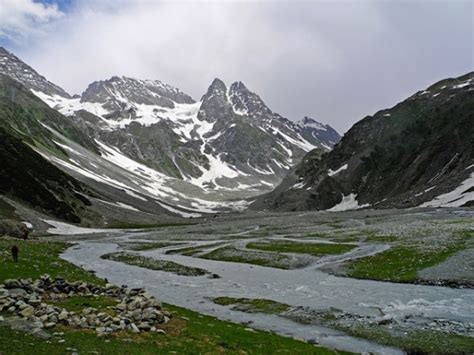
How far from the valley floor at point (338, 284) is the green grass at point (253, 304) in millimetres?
90

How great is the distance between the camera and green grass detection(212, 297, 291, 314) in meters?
38.6

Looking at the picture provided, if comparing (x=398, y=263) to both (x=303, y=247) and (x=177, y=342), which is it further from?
(x=177, y=342)

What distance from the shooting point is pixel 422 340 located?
29.1 metres

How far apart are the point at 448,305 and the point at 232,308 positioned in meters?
18.3

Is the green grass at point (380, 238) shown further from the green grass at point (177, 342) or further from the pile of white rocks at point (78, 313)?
the pile of white rocks at point (78, 313)

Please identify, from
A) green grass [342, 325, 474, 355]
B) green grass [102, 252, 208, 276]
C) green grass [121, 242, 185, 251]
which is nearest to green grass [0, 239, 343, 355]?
green grass [342, 325, 474, 355]

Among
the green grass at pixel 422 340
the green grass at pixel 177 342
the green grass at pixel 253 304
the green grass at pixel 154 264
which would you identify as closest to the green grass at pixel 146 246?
the green grass at pixel 154 264

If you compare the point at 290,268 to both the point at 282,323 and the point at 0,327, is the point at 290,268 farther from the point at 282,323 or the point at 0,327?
the point at 0,327

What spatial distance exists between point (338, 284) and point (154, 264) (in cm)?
3048

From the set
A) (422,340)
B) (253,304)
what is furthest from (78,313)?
(422,340)

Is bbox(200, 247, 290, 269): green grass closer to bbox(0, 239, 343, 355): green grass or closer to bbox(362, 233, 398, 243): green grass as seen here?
bbox(362, 233, 398, 243): green grass

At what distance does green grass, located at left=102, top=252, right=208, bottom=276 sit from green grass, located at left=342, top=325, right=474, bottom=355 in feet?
104

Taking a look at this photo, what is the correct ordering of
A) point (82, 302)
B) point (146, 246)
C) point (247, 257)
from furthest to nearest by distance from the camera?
point (146, 246), point (247, 257), point (82, 302)

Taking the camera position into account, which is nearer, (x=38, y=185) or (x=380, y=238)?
(x=380, y=238)
